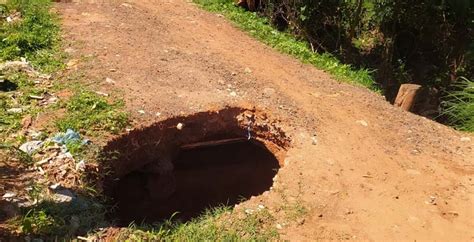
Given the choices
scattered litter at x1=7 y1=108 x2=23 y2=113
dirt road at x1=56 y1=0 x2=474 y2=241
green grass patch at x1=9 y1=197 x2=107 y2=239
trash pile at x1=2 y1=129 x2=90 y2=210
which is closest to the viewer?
green grass patch at x1=9 y1=197 x2=107 y2=239

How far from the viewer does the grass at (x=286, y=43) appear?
6859 mm

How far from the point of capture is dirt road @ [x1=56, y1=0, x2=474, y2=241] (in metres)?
4.21

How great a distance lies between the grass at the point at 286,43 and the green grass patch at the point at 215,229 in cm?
318

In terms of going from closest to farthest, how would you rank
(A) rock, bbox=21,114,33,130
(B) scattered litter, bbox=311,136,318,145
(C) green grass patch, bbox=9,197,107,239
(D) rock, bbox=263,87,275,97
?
(C) green grass patch, bbox=9,197,107,239 → (A) rock, bbox=21,114,33,130 → (B) scattered litter, bbox=311,136,318,145 → (D) rock, bbox=263,87,275,97

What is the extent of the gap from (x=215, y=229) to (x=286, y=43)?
A: 4.08 m

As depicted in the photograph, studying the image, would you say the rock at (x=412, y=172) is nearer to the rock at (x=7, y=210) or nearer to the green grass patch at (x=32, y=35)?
the rock at (x=7, y=210)

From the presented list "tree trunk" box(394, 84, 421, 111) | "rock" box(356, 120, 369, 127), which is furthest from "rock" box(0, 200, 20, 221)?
"tree trunk" box(394, 84, 421, 111)

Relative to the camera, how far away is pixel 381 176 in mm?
4691

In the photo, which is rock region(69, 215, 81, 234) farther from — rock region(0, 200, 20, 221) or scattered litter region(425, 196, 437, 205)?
scattered litter region(425, 196, 437, 205)

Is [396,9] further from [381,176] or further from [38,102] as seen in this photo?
[38,102]

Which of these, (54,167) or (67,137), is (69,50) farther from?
(54,167)

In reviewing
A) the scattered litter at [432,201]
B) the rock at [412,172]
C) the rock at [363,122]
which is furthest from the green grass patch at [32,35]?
the scattered litter at [432,201]

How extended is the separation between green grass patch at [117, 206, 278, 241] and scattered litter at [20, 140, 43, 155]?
3.40 feet

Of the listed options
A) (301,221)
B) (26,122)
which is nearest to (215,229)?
(301,221)
